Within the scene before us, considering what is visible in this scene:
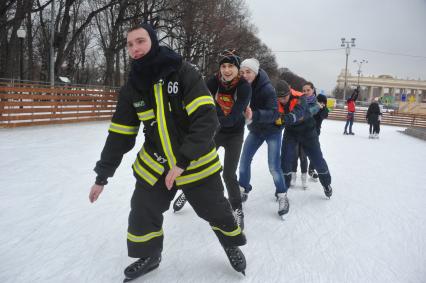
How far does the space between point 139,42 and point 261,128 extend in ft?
6.62

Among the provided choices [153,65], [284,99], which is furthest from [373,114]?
[153,65]

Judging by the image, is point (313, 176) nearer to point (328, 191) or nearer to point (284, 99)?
point (328, 191)

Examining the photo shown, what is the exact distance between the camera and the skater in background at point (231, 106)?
2.75 m

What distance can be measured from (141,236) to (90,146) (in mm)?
5552

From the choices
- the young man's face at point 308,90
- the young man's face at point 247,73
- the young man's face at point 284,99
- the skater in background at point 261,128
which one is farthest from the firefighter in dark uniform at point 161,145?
the young man's face at point 308,90

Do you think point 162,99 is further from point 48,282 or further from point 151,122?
point 48,282

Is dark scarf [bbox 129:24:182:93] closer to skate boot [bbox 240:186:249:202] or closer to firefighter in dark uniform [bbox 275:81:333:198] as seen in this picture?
firefighter in dark uniform [bbox 275:81:333:198]

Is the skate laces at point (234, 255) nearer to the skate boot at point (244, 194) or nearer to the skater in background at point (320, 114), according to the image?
the skate boot at point (244, 194)

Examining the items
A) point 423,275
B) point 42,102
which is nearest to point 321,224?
point 423,275

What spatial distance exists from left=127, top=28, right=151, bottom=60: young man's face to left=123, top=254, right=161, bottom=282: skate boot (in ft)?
4.34

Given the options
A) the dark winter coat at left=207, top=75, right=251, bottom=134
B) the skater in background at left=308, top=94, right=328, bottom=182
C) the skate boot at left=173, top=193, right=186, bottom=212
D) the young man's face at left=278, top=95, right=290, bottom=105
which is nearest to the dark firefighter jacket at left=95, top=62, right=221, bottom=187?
the dark winter coat at left=207, top=75, right=251, bottom=134

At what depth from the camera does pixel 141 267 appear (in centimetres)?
226

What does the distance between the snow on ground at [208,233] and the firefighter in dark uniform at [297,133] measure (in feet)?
1.41

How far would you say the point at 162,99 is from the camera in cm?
194
